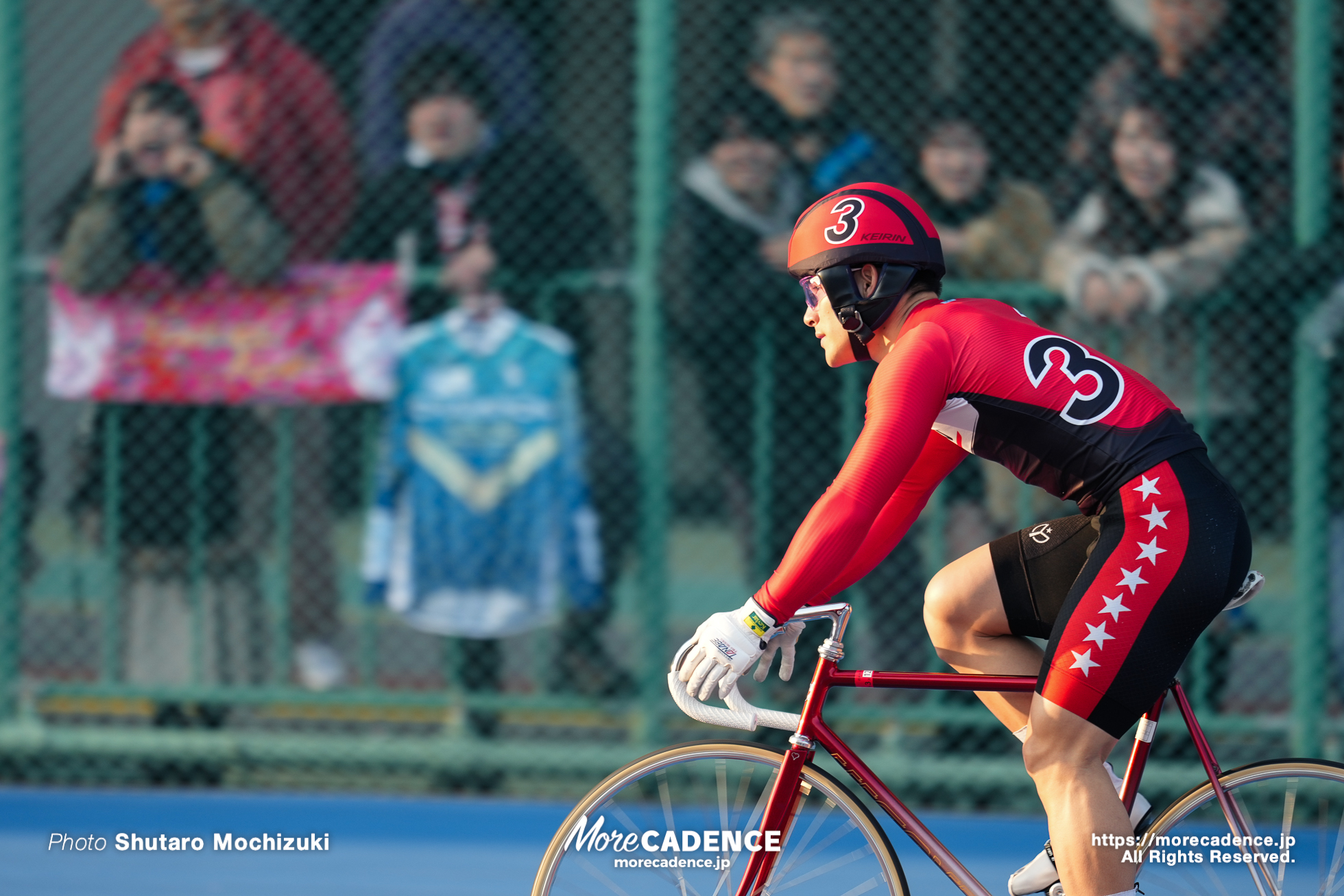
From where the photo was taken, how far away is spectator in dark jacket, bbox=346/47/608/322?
511 cm

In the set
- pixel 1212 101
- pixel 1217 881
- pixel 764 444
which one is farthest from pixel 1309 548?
pixel 1217 881

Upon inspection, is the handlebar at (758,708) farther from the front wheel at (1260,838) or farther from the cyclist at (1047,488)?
the front wheel at (1260,838)

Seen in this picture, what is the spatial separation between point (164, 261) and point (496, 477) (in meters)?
1.43

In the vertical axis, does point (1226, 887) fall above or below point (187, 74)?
below

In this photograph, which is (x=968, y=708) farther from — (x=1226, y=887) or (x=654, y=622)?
(x=1226, y=887)

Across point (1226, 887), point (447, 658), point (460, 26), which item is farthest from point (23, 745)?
point (1226, 887)

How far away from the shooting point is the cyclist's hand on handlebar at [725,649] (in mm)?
2664

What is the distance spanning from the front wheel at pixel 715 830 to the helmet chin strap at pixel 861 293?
0.90 meters

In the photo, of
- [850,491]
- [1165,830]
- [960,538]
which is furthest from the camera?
[960,538]

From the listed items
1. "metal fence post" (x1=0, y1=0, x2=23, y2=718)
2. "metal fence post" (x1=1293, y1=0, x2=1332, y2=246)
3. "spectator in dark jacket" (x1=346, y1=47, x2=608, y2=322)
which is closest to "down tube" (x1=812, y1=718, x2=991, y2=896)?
"spectator in dark jacket" (x1=346, y1=47, x2=608, y2=322)

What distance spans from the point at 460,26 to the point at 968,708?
3.05 meters

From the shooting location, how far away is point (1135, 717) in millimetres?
2867

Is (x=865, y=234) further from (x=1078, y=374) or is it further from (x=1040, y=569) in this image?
(x=1040, y=569)

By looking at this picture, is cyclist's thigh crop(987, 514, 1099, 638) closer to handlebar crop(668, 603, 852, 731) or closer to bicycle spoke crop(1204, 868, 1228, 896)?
handlebar crop(668, 603, 852, 731)
